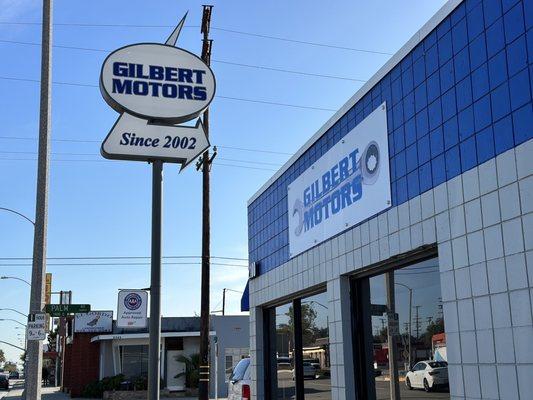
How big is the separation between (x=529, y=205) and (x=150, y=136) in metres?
3.62

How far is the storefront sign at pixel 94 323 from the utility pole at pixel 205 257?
2011 cm

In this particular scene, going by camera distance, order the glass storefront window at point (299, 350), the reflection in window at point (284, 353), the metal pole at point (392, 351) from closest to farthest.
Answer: the metal pole at point (392, 351), the glass storefront window at point (299, 350), the reflection in window at point (284, 353)

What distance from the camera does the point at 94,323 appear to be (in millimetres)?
37750

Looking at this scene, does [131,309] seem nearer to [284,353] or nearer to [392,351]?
[284,353]

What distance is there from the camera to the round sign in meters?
12.5

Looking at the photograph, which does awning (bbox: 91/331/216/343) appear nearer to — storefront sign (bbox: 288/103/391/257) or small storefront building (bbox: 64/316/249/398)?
small storefront building (bbox: 64/316/249/398)

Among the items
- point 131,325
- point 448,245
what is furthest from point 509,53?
point 131,325

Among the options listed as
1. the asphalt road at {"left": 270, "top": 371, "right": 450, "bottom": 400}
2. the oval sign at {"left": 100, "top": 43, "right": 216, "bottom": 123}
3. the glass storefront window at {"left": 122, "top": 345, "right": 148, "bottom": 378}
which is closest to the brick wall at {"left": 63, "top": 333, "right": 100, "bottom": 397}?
the glass storefront window at {"left": 122, "top": 345, "right": 148, "bottom": 378}

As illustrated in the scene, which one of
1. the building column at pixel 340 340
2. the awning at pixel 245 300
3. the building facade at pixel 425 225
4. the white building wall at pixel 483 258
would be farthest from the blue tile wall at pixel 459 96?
the awning at pixel 245 300

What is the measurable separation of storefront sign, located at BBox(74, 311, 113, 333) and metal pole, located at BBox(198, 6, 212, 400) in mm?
20028

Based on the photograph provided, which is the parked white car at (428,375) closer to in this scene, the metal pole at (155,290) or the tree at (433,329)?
the tree at (433,329)

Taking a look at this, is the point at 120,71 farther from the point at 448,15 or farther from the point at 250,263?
the point at 250,263

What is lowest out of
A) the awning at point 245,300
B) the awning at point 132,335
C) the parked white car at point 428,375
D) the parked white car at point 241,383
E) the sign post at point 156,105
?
the parked white car at point 241,383

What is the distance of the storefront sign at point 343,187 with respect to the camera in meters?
9.80
